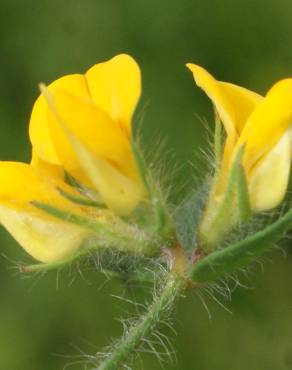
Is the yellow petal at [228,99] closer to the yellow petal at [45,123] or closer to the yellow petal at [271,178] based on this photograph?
the yellow petal at [271,178]

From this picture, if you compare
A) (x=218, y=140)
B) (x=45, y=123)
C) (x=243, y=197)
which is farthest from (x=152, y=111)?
(x=243, y=197)

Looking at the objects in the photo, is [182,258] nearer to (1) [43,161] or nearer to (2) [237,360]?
(1) [43,161]

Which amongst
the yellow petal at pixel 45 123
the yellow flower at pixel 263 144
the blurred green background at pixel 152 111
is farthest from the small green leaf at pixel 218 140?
the blurred green background at pixel 152 111

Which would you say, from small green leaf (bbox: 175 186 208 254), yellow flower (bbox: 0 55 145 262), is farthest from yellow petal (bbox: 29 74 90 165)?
small green leaf (bbox: 175 186 208 254)

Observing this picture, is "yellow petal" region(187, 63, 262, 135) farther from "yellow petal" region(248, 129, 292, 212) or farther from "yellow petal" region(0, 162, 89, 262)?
"yellow petal" region(0, 162, 89, 262)

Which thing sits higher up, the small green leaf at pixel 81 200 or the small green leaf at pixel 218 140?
the small green leaf at pixel 218 140

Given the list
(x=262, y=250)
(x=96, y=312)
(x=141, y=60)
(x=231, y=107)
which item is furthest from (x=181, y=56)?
(x=262, y=250)
